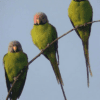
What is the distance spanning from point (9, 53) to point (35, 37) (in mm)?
505

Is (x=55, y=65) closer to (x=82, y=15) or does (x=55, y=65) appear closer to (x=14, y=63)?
(x=14, y=63)

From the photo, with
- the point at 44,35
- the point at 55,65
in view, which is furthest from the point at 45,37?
the point at 55,65

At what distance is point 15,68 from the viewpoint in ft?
11.1

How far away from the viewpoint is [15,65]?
337 centimetres

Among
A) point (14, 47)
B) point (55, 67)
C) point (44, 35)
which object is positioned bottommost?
point (55, 67)

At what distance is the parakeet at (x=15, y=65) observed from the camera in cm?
339

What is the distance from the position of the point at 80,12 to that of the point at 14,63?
1.30 metres

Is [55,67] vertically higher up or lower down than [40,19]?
lower down

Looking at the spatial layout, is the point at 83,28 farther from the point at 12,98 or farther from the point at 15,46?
the point at 12,98

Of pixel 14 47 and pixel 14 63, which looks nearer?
pixel 14 63

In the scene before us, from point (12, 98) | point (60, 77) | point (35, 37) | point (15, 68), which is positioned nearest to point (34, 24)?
point (35, 37)

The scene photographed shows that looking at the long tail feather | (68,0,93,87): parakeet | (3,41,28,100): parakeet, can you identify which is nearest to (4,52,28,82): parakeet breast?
(3,41,28,100): parakeet

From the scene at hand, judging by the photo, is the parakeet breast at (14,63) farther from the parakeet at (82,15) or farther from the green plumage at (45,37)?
the parakeet at (82,15)

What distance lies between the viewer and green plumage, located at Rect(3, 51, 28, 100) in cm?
339
